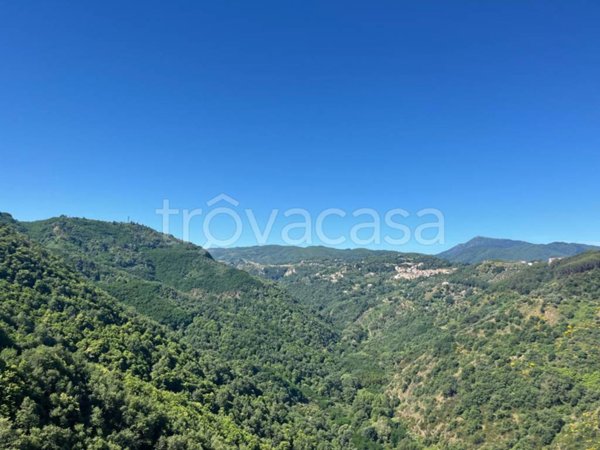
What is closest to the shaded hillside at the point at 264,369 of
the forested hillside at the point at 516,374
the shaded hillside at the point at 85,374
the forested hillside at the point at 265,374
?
the forested hillside at the point at 265,374

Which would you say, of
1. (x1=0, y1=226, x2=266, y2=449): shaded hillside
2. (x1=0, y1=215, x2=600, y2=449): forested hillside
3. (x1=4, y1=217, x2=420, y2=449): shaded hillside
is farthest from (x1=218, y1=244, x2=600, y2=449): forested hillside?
(x1=0, y1=226, x2=266, y2=449): shaded hillside

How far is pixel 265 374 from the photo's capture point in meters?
137

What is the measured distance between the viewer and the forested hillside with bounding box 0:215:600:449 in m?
45.0

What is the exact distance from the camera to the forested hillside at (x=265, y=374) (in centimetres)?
4503

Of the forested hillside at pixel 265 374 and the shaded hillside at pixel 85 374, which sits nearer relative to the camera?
the shaded hillside at pixel 85 374

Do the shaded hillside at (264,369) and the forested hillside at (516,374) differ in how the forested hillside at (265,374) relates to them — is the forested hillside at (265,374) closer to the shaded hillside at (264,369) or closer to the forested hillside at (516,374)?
the forested hillside at (516,374)

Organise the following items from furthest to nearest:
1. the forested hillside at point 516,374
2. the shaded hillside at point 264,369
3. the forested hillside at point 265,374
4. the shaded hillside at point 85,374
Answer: the shaded hillside at point 264,369 → the forested hillside at point 516,374 → the forested hillside at point 265,374 → the shaded hillside at point 85,374

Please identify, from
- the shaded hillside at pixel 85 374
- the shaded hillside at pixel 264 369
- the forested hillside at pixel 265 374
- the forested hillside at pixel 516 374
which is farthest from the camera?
the shaded hillside at pixel 264 369

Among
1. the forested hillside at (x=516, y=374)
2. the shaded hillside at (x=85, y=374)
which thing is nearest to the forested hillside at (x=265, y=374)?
the shaded hillside at (x=85, y=374)

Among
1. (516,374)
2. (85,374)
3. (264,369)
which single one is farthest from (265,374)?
(85,374)

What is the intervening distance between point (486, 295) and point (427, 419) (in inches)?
3794

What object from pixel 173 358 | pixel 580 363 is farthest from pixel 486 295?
pixel 173 358

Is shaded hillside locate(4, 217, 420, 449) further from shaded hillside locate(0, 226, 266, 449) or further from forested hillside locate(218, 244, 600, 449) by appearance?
forested hillside locate(218, 244, 600, 449)

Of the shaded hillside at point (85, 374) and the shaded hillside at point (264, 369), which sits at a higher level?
the shaded hillside at point (85, 374)
